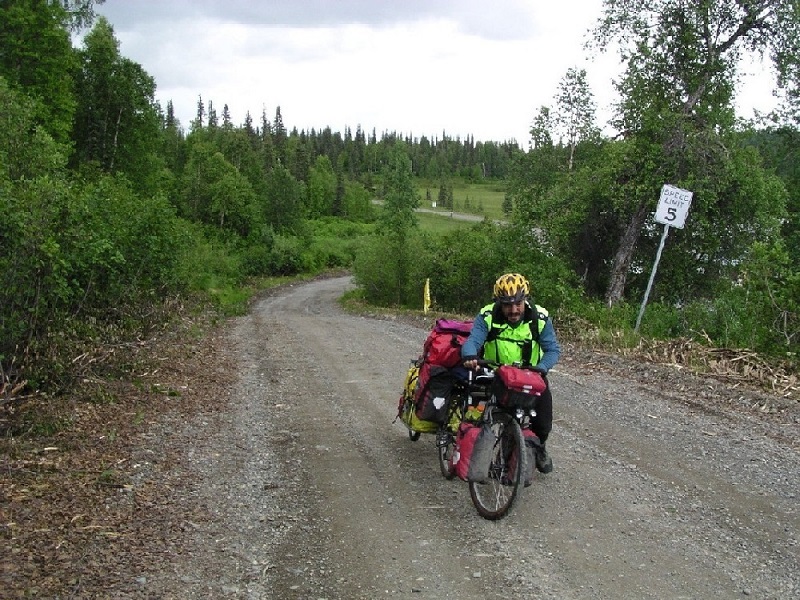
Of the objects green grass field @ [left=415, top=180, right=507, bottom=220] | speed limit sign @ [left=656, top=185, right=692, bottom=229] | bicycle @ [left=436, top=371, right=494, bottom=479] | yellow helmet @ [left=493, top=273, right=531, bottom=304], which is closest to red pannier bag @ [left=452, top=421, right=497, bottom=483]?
bicycle @ [left=436, top=371, right=494, bottom=479]

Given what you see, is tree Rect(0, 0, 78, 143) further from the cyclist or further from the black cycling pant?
the black cycling pant

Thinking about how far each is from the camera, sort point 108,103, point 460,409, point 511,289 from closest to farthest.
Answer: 1. point 511,289
2. point 460,409
3. point 108,103

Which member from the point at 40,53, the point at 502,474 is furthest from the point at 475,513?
the point at 40,53

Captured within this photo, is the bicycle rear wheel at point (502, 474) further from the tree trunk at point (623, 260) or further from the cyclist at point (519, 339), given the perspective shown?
the tree trunk at point (623, 260)

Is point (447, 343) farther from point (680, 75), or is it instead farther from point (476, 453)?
point (680, 75)

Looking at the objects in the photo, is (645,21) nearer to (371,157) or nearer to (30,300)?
(30,300)

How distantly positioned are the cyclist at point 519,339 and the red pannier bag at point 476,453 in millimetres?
441

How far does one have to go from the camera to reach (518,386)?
16.4ft

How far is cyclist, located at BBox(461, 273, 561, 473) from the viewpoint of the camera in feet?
17.8

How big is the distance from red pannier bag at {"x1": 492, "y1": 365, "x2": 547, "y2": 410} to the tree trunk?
43.0 feet

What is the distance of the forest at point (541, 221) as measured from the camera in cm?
865

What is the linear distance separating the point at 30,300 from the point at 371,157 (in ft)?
504

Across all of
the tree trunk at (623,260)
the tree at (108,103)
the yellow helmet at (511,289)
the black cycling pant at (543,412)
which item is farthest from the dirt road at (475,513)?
the tree at (108,103)

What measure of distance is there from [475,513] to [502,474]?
40cm
